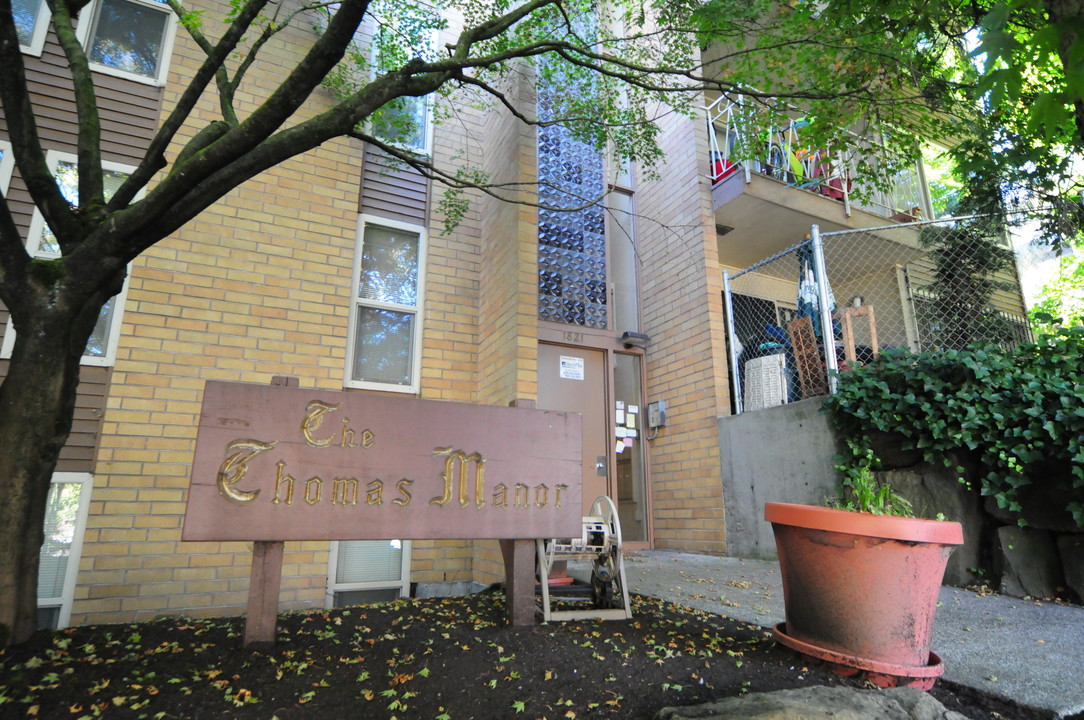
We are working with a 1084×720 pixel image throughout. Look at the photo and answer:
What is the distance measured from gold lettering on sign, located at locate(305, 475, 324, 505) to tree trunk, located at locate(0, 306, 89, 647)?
1.12 metres

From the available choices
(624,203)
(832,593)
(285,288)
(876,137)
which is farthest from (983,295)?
(285,288)

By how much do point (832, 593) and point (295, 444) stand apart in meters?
2.59

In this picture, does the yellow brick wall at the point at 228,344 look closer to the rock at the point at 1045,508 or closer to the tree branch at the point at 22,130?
the tree branch at the point at 22,130

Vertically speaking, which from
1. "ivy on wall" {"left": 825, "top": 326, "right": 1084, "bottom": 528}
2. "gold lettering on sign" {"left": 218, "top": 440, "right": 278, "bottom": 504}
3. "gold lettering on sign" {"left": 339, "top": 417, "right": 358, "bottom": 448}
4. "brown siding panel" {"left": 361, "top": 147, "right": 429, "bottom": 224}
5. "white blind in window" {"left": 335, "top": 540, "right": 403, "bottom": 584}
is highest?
"brown siding panel" {"left": 361, "top": 147, "right": 429, "bottom": 224}

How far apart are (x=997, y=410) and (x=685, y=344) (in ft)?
10.5

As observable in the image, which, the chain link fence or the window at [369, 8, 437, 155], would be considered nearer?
the chain link fence

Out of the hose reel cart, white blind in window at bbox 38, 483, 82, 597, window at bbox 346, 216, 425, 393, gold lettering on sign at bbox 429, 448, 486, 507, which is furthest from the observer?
window at bbox 346, 216, 425, 393

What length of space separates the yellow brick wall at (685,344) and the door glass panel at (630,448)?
15cm

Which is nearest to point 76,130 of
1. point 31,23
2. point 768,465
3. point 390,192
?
point 31,23

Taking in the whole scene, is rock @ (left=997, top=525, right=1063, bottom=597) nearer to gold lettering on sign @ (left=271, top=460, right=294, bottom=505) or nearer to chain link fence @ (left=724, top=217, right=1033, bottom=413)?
chain link fence @ (left=724, top=217, right=1033, bottom=413)

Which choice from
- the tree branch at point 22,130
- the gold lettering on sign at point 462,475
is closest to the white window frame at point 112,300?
the tree branch at point 22,130

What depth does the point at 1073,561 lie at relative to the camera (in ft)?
13.7

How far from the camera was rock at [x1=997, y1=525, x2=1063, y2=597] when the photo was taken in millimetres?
4277

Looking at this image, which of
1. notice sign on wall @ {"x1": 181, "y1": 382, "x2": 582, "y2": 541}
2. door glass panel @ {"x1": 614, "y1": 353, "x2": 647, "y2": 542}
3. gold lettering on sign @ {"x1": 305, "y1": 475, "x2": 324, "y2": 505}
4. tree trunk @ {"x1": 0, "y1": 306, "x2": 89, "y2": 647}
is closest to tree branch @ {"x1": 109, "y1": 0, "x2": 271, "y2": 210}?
tree trunk @ {"x1": 0, "y1": 306, "x2": 89, "y2": 647}
